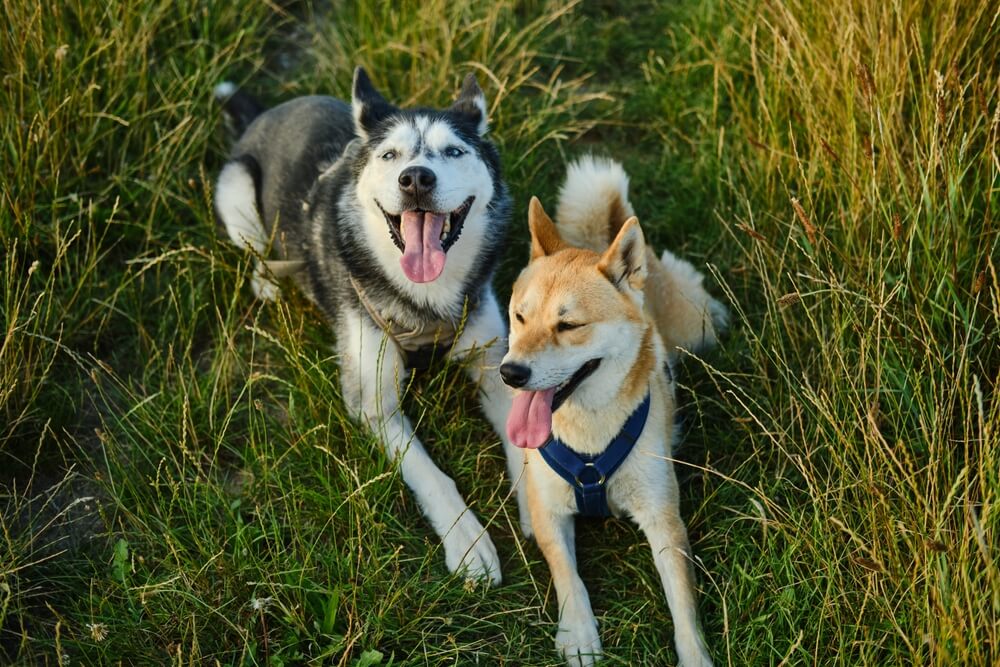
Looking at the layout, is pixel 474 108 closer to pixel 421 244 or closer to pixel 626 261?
pixel 421 244

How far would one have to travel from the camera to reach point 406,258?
3.37 m

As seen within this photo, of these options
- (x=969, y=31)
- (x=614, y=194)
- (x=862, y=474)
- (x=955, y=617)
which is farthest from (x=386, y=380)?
(x=969, y=31)

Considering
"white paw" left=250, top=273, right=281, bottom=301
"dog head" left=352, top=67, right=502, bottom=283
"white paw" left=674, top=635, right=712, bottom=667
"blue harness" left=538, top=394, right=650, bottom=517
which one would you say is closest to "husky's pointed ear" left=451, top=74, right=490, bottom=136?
"dog head" left=352, top=67, right=502, bottom=283

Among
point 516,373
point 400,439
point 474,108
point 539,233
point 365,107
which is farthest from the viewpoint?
point 474,108

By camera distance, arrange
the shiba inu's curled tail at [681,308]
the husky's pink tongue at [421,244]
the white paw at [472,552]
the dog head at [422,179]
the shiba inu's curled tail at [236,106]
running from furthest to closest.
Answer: the shiba inu's curled tail at [236,106], the shiba inu's curled tail at [681,308], the husky's pink tongue at [421,244], the dog head at [422,179], the white paw at [472,552]

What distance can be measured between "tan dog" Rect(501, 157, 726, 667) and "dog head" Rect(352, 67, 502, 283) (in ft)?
1.08

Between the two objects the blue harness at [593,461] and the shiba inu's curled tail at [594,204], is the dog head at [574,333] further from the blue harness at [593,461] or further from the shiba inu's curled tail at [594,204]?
the shiba inu's curled tail at [594,204]

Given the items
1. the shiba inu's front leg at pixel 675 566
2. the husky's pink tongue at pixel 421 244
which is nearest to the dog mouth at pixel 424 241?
the husky's pink tongue at pixel 421 244

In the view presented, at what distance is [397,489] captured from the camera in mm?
3350

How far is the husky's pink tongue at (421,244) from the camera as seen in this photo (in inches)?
132

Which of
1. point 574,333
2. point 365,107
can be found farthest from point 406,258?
point 574,333

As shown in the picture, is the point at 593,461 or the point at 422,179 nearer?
the point at 593,461

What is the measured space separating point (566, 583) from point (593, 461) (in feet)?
1.37

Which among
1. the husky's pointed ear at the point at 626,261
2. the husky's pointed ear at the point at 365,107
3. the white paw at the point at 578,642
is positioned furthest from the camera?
the husky's pointed ear at the point at 365,107
